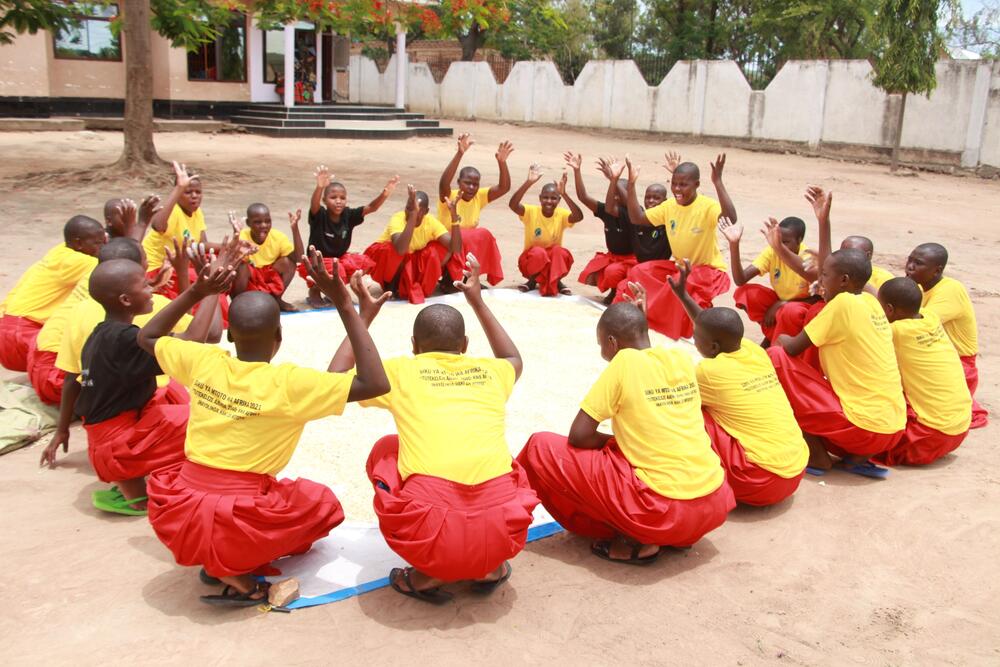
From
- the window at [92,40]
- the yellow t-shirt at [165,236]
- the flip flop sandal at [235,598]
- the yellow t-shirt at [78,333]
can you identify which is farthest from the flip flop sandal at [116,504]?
the window at [92,40]

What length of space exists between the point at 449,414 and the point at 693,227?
433 cm

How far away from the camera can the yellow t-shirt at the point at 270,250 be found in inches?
273

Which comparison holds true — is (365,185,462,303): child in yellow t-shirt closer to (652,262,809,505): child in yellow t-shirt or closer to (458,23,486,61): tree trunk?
Result: (652,262,809,505): child in yellow t-shirt

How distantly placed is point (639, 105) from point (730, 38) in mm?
6622

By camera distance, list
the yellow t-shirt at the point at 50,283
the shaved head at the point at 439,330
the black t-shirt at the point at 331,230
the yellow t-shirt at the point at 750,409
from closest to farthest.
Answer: the shaved head at the point at 439,330, the yellow t-shirt at the point at 750,409, the yellow t-shirt at the point at 50,283, the black t-shirt at the point at 331,230

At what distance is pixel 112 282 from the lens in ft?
12.1

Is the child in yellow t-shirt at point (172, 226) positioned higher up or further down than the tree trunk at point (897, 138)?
further down

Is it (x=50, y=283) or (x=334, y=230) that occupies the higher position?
(x=334, y=230)

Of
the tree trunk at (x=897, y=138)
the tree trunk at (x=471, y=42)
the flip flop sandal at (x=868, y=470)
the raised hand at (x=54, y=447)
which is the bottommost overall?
the flip flop sandal at (x=868, y=470)

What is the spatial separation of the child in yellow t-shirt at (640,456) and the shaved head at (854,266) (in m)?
1.48

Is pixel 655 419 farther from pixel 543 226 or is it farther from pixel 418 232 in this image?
pixel 543 226

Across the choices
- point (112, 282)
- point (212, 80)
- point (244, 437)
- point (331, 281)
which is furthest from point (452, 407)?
point (212, 80)

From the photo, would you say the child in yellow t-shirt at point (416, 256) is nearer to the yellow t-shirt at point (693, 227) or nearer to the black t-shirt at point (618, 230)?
the black t-shirt at point (618, 230)

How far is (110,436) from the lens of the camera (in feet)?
12.3
